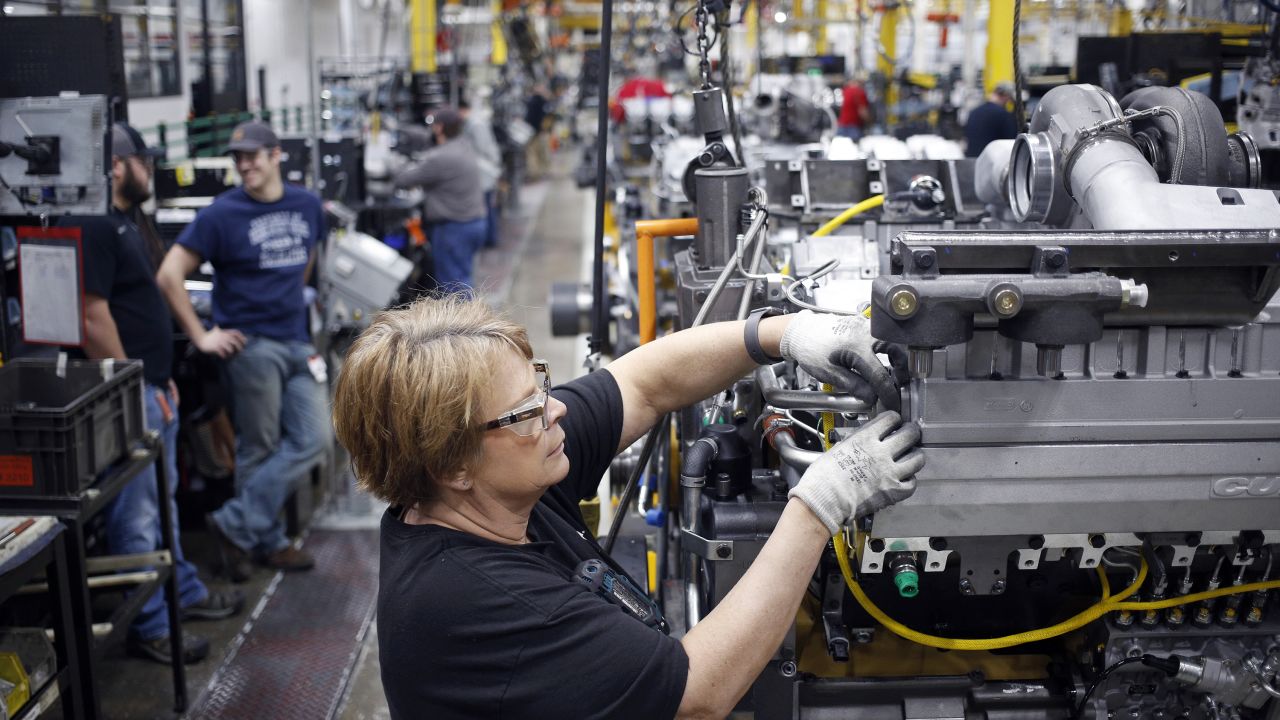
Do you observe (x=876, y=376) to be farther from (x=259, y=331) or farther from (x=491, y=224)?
(x=491, y=224)

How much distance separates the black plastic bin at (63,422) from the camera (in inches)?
113

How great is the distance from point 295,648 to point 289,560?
2.16ft

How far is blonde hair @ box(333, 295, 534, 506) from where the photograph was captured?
4.98 feet

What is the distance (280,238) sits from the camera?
433 cm

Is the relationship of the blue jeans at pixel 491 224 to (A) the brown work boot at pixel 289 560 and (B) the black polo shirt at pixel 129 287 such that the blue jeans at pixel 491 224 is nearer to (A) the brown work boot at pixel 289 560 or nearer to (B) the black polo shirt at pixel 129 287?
(A) the brown work boot at pixel 289 560

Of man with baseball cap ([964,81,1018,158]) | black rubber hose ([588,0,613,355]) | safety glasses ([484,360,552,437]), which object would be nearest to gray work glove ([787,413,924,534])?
safety glasses ([484,360,552,437])

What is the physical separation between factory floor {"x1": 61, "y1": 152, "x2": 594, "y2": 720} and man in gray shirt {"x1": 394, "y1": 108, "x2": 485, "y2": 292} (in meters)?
3.08

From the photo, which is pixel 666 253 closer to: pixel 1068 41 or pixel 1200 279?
pixel 1200 279

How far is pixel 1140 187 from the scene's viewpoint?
1.72 meters

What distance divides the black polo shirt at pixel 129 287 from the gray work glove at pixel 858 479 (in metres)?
2.84

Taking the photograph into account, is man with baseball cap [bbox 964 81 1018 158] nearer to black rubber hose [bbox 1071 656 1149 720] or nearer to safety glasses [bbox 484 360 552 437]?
black rubber hose [bbox 1071 656 1149 720]

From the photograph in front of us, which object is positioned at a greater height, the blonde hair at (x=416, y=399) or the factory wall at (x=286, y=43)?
the factory wall at (x=286, y=43)

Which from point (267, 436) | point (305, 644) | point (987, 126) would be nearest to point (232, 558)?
point (267, 436)

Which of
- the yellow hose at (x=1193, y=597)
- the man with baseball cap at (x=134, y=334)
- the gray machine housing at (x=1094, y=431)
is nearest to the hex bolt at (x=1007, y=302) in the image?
the gray machine housing at (x=1094, y=431)
